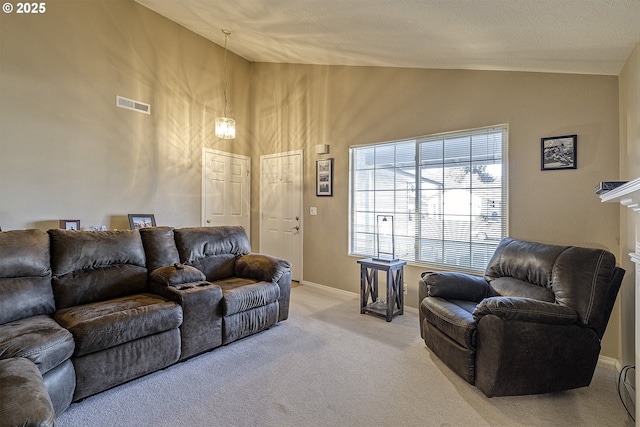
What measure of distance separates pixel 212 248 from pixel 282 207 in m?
1.97

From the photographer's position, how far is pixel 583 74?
2.63 metres

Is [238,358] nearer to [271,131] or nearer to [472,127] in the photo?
[472,127]

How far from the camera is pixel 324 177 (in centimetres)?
456

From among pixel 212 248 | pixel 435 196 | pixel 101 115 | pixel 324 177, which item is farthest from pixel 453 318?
pixel 101 115

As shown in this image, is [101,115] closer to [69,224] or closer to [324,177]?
[69,224]

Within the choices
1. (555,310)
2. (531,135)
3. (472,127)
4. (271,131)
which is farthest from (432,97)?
(271,131)

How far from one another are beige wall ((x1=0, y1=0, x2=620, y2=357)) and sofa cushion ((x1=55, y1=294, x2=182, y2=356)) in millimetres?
1863

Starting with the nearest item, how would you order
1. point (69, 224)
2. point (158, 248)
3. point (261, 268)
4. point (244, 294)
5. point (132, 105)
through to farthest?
point (244, 294) → point (158, 248) → point (261, 268) → point (69, 224) → point (132, 105)

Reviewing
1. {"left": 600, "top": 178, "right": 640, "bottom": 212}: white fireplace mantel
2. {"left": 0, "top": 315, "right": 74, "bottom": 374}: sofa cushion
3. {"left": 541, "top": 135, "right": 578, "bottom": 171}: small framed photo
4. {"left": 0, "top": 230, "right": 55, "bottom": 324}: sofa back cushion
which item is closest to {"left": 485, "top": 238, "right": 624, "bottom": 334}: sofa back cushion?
{"left": 541, "top": 135, "right": 578, "bottom": 171}: small framed photo

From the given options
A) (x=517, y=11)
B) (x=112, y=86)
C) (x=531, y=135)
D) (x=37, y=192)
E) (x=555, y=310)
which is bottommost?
(x=555, y=310)

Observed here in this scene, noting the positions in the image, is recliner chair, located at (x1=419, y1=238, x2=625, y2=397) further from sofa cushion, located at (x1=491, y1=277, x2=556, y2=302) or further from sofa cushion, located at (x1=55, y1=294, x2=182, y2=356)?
sofa cushion, located at (x1=55, y1=294, x2=182, y2=356)

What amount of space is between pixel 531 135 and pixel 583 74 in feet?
1.89

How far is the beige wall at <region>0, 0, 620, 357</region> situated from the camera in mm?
2730

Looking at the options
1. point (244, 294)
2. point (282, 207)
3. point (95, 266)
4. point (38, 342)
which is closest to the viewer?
point (38, 342)
